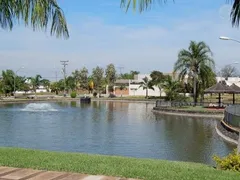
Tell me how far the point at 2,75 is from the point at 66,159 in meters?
89.5

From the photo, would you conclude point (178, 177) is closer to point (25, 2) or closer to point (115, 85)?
point (25, 2)

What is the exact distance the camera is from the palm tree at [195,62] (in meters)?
51.4

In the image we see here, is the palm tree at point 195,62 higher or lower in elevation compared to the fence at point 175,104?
higher

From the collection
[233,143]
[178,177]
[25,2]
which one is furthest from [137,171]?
[233,143]

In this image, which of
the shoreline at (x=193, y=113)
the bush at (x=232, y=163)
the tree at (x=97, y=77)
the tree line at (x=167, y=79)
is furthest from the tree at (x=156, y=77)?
the bush at (x=232, y=163)

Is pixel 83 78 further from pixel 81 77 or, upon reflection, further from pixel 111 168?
pixel 111 168

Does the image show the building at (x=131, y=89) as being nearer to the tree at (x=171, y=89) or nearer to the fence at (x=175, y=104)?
the tree at (x=171, y=89)

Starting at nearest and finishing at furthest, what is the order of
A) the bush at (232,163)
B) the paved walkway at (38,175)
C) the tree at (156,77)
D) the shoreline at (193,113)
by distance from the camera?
1. the paved walkway at (38,175)
2. the bush at (232,163)
3. the shoreline at (193,113)
4. the tree at (156,77)

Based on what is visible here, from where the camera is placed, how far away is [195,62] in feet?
168

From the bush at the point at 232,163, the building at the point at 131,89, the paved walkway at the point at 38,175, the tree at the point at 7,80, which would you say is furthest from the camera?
the building at the point at 131,89

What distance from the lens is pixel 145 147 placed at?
19125 millimetres

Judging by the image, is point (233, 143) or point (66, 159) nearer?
A: point (66, 159)

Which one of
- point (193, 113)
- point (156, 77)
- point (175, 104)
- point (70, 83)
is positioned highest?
point (156, 77)

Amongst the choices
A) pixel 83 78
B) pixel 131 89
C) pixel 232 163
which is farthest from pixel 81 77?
pixel 232 163
